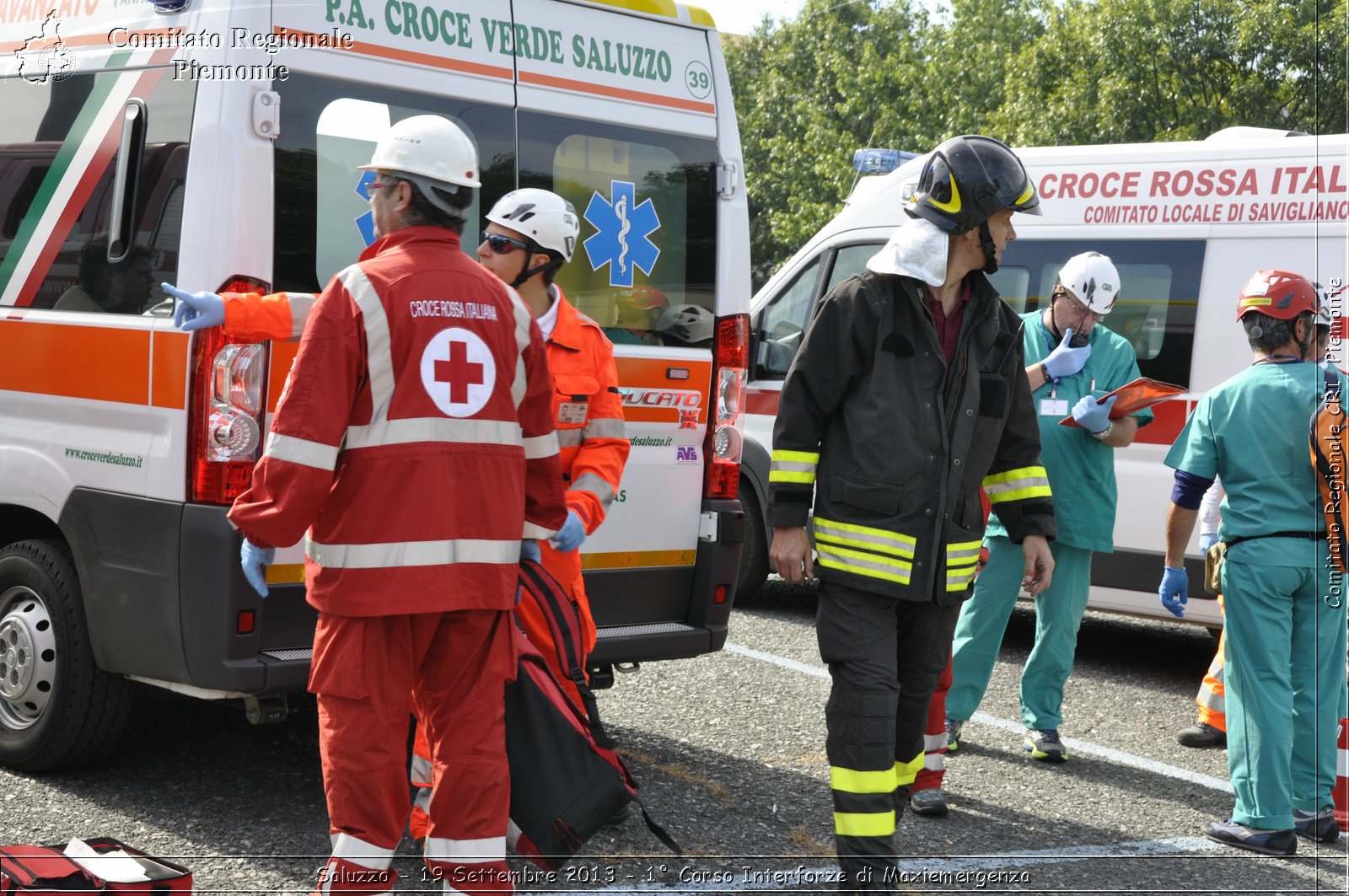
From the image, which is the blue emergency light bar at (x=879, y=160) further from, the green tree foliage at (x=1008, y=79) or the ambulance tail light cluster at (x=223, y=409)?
the ambulance tail light cluster at (x=223, y=409)

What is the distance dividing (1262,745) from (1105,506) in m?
1.25

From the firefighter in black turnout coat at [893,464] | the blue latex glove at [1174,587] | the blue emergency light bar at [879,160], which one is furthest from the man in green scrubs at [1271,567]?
the blue emergency light bar at [879,160]

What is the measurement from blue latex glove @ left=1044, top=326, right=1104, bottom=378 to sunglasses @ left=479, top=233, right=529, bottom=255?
A: 2.66m

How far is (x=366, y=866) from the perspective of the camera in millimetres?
3365

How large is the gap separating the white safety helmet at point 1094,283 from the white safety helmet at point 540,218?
8.38 feet

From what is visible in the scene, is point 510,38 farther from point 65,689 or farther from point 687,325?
point 65,689

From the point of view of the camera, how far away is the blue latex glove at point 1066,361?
6.03 m


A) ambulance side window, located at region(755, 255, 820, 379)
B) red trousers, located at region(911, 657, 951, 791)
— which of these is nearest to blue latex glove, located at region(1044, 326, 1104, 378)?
red trousers, located at region(911, 657, 951, 791)

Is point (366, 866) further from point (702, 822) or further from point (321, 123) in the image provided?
point (321, 123)

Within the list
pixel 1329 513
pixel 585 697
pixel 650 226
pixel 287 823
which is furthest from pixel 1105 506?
pixel 287 823

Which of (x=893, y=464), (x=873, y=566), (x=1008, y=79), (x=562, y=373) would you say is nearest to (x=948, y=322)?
(x=893, y=464)

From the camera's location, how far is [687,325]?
5387mm

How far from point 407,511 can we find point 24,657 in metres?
2.12

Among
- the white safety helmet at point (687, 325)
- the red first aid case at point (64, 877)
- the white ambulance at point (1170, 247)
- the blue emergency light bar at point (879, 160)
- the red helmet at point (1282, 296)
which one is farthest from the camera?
the blue emergency light bar at point (879, 160)
